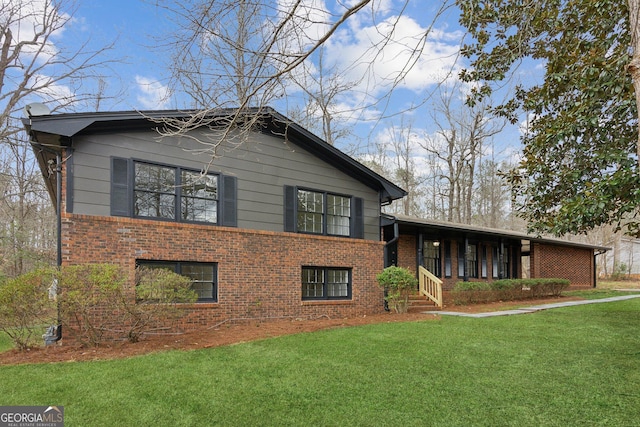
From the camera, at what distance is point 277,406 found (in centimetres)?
413

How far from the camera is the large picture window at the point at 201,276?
879 centimetres

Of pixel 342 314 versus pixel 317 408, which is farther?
pixel 342 314

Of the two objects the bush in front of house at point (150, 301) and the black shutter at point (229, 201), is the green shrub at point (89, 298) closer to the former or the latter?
the bush in front of house at point (150, 301)

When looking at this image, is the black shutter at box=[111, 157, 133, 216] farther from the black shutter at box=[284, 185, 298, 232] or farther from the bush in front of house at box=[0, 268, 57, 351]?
the black shutter at box=[284, 185, 298, 232]

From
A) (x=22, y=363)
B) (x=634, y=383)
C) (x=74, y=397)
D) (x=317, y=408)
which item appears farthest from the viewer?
(x=22, y=363)

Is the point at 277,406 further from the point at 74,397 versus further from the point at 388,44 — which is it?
the point at 388,44

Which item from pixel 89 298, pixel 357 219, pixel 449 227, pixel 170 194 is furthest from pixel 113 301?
pixel 449 227

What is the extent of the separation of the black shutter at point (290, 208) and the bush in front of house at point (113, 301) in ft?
11.0

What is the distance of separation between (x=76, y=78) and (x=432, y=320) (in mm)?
15520

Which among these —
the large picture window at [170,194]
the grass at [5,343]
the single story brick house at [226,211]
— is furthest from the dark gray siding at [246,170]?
the grass at [5,343]

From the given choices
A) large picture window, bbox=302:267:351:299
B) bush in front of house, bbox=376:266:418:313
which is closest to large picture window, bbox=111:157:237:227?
large picture window, bbox=302:267:351:299

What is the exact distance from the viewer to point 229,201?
946 cm

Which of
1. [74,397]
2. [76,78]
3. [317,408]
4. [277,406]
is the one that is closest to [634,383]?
[317,408]

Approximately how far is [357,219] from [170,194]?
5409mm
